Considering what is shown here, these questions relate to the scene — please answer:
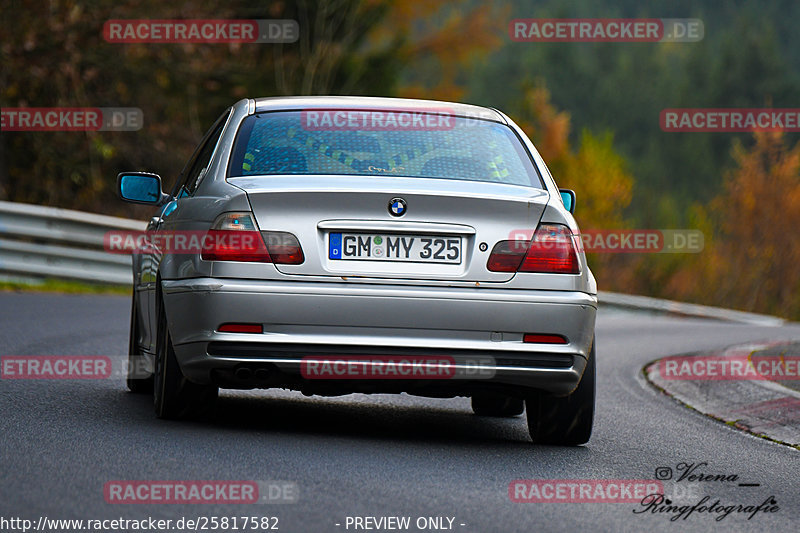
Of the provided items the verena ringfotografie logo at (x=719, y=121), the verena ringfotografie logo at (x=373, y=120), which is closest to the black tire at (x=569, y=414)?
the verena ringfotografie logo at (x=373, y=120)

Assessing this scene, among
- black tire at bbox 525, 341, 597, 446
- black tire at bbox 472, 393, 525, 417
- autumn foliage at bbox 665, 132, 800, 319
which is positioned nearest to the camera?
black tire at bbox 525, 341, 597, 446

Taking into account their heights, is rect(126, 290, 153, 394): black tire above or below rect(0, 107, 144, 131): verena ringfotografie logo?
below

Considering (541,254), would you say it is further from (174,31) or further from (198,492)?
(174,31)

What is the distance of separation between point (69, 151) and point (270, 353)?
53.1 ft

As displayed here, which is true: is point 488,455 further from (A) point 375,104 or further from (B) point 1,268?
(B) point 1,268

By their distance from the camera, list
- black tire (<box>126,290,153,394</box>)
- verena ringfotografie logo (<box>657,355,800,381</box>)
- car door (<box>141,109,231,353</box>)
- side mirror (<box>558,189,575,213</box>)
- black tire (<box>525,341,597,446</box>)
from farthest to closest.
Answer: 1. verena ringfotografie logo (<box>657,355,800,381</box>)
2. black tire (<box>126,290,153,394</box>)
3. side mirror (<box>558,189,575,213</box>)
4. car door (<box>141,109,231,353</box>)
5. black tire (<box>525,341,597,446</box>)

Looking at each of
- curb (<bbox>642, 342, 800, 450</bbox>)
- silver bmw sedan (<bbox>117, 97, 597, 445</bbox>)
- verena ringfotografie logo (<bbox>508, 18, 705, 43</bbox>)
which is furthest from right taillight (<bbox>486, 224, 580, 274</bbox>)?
verena ringfotografie logo (<bbox>508, 18, 705, 43</bbox>)

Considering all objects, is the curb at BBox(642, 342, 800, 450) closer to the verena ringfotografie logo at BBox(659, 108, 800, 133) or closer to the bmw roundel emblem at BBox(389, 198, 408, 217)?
the bmw roundel emblem at BBox(389, 198, 408, 217)

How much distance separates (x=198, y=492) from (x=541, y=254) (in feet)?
7.04

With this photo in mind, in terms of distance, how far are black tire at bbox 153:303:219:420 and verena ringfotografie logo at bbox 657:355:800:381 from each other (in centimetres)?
484

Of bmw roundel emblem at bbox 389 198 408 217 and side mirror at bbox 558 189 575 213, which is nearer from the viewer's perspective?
bmw roundel emblem at bbox 389 198 408 217

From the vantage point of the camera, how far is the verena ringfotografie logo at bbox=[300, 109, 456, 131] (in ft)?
22.6

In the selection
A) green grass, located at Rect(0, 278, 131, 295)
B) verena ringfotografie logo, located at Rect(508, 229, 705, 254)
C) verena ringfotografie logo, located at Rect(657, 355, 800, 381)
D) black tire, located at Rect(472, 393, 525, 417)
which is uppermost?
black tire, located at Rect(472, 393, 525, 417)

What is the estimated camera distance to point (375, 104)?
715 centimetres
